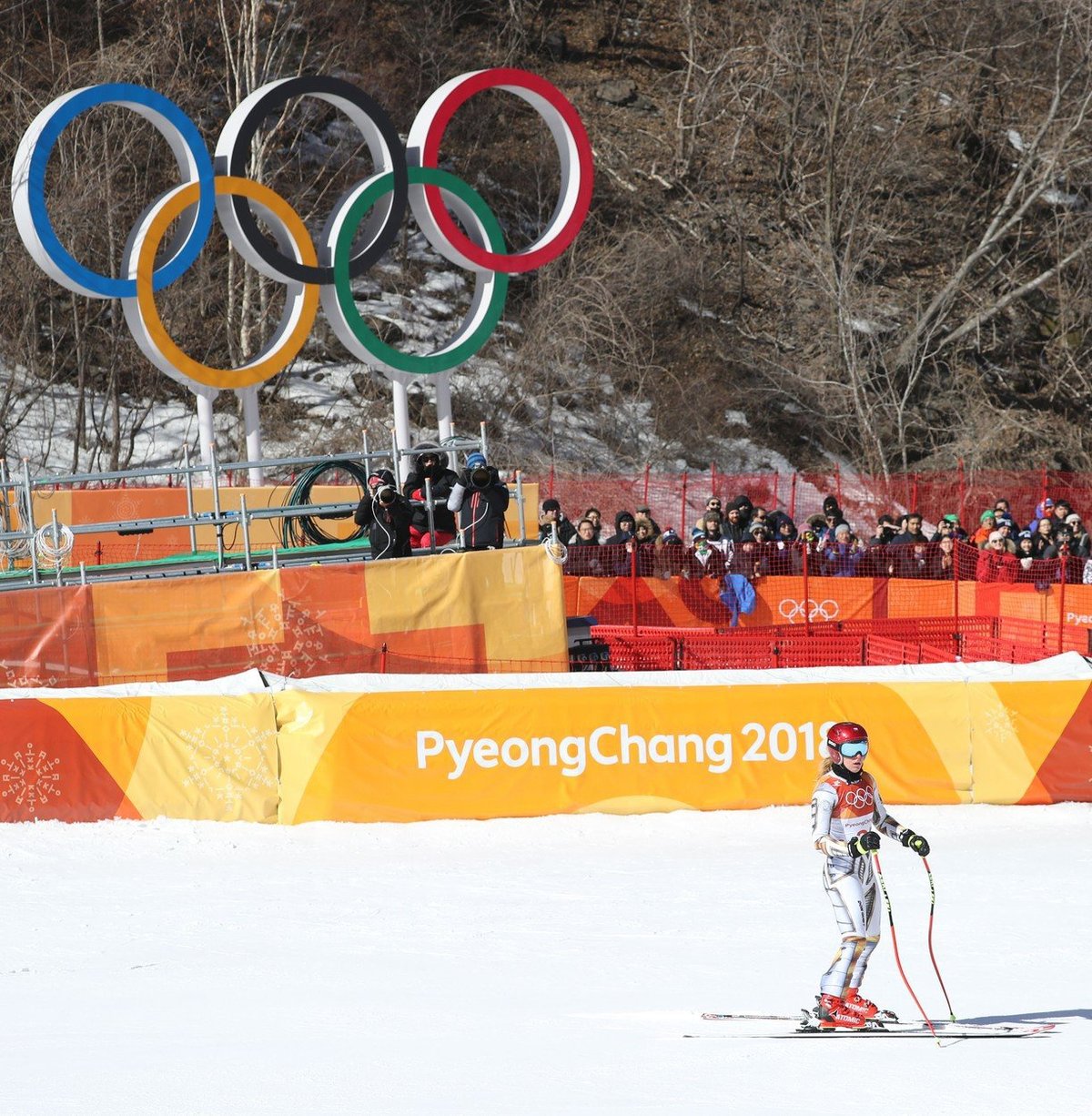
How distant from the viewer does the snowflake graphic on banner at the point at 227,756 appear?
43.7ft

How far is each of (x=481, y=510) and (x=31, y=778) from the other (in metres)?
4.96

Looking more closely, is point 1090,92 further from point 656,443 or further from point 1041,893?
point 1041,893

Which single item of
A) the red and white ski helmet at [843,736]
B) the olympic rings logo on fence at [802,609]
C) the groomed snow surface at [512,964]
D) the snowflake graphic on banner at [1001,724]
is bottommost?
the groomed snow surface at [512,964]

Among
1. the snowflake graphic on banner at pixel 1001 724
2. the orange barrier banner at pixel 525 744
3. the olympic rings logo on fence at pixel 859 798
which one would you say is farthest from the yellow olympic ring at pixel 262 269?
the olympic rings logo on fence at pixel 859 798

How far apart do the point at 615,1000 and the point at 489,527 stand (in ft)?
23.7

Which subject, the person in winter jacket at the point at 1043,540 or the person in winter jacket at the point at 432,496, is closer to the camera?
the person in winter jacket at the point at 432,496

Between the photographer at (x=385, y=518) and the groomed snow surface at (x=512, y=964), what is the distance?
3.09m

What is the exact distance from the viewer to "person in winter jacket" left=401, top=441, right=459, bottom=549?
1576 cm

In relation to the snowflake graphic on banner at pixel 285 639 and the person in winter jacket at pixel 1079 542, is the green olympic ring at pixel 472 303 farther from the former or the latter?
the person in winter jacket at pixel 1079 542

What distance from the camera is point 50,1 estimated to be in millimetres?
37125

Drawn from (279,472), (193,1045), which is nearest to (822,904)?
(193,1045)

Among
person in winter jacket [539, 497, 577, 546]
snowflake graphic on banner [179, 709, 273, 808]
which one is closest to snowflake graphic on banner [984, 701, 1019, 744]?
snowflake graphic on banner [179, 709, 273, 808]

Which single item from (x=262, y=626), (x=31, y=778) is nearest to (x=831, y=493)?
(x=262, y=626)

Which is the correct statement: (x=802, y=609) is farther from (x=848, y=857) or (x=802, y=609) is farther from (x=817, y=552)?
(x=848, y=857)
